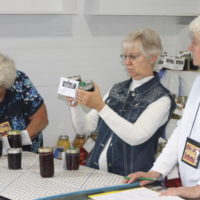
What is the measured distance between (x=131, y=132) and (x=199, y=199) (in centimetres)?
53

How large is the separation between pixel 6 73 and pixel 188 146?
4.00ft

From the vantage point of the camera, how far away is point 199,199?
1.77 metres

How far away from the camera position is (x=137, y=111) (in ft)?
7.66

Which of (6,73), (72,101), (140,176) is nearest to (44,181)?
(140,176)

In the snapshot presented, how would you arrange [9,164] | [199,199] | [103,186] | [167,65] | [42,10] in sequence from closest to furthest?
[199,199] < [103,186] < [9,164] < [42,10] < [167,65]

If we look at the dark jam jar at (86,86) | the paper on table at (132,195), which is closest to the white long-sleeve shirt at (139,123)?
the dark jam jar at (86,86)

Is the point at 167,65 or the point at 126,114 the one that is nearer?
the point at 126,114

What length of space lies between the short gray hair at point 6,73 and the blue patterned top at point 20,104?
93 millimetres

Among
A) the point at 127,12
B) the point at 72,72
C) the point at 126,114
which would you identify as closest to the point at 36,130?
the point at 126,114

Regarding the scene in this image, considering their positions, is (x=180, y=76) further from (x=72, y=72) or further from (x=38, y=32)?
(x=38, y=32)

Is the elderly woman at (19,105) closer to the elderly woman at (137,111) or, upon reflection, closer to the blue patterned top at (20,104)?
the blue patterned top at (20,104)

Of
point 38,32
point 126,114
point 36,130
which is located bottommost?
point 36,130

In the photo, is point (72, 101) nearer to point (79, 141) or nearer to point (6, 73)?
point (6, 73)

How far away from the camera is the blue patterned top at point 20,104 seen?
9.39 ft
